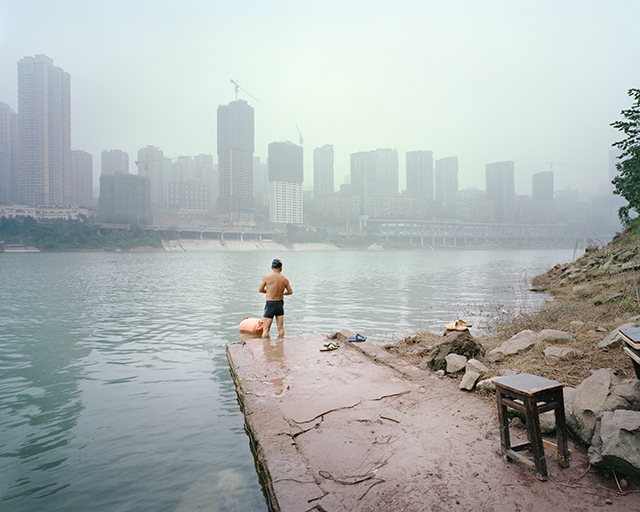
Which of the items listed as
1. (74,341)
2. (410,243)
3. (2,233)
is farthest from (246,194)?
(74,341)

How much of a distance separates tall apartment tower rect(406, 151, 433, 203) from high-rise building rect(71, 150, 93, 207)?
14554 centimetres

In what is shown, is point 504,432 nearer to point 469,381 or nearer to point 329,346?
point 469,381

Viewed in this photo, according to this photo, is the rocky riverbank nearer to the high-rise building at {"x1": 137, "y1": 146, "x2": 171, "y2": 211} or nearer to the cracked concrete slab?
the cracked concrete slab

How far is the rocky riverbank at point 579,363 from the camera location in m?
2.81

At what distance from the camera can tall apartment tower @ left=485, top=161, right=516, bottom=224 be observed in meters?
174

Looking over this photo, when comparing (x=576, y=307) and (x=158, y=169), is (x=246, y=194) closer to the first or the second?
(x=158, y=169)

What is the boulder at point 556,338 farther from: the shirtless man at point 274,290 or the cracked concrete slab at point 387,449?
the shirtless man at point 274,290

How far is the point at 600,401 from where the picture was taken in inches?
127

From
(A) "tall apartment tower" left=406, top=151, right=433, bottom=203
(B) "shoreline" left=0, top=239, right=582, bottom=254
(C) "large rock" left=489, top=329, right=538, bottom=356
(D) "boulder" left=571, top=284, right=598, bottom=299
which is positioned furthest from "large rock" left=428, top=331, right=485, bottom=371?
(A) "tall apartment tower" left=406, top=151, right=433, bottom=203

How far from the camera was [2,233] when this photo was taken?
3506 inches

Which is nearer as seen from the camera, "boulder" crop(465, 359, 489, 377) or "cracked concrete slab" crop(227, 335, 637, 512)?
"cracked concrete slab" crop(227, 335, 637, 512)

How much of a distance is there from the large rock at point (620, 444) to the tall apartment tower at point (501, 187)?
185796mm

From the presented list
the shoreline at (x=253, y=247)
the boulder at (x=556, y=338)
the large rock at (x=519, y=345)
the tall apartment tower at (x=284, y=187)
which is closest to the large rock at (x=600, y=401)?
the large rock at (x=519, y=345)

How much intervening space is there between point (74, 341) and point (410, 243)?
13326 cm
